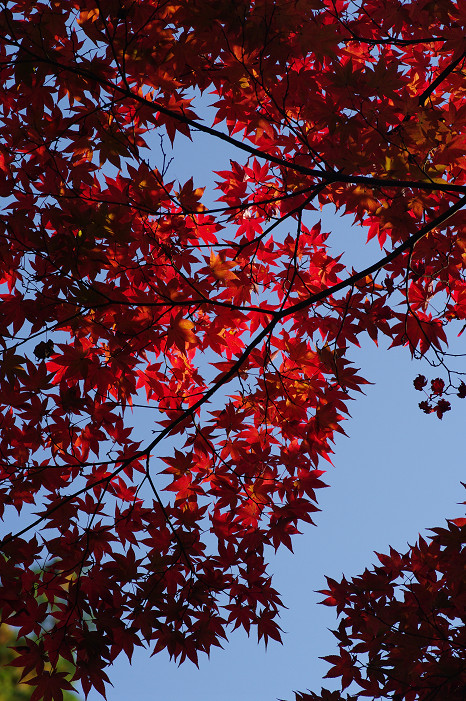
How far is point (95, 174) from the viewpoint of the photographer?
380 cm

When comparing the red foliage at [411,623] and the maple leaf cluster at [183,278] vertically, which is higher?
the maple leaf cluster at [183,278]

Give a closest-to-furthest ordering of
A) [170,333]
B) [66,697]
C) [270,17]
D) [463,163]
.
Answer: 1. [270,17]
2. [463,163]
3. [170,333]
4. [66,697]

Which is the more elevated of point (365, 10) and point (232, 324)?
point (365, 10)

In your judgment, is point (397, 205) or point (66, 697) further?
point (66, 697)

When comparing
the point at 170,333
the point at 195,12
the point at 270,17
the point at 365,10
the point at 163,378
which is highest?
the point at 365,10

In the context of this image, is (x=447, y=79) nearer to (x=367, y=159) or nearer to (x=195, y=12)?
(x=367, y=159)

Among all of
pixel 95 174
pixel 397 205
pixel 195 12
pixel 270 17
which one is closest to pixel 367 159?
pixel 397 205

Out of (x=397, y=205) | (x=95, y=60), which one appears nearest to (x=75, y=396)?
→ (x=95, y=60)

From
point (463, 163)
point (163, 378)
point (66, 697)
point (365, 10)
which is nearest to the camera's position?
point (463, 163)

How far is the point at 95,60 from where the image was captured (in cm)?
340

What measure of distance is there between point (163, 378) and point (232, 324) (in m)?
0.76

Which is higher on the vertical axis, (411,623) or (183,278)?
(183,278)

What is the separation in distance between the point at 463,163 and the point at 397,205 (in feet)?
1.31

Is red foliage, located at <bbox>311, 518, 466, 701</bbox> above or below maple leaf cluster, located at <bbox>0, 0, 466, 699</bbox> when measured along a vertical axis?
below
